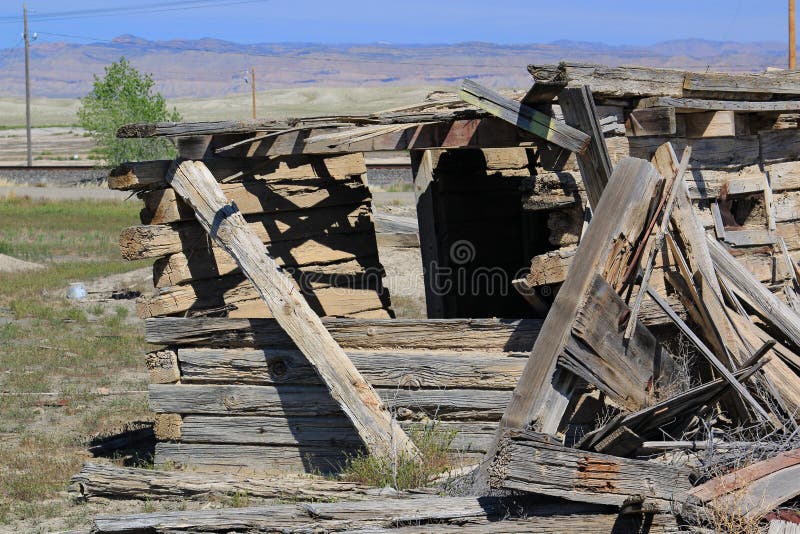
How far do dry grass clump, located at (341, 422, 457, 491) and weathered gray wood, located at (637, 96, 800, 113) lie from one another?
2.30 m

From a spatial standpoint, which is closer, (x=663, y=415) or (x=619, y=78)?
(x=663, y=415)

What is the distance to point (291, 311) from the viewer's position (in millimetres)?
6250

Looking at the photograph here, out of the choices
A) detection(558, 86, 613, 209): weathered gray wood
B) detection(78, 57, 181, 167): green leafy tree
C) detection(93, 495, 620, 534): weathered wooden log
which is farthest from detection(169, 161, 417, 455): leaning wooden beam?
detection(78, 57, 181, 167): green leafy tree

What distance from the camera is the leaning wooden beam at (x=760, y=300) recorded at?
19.3 feet

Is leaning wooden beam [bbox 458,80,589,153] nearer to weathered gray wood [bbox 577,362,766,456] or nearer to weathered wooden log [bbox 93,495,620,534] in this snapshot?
weathered gray wood [bbox 577,362,766,456]

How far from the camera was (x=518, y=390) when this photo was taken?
16.1ft

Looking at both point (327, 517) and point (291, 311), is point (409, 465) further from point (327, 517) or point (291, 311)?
point (291, 311)

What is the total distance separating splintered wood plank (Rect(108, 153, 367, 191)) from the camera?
6719 mm

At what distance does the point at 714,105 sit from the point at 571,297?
2111 mm

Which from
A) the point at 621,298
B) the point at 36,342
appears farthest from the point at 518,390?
the point at 36,342

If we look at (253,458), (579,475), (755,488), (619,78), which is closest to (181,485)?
(253,458)

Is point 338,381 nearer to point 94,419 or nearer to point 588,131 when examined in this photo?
point 588,131

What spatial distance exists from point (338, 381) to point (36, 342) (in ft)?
22.1

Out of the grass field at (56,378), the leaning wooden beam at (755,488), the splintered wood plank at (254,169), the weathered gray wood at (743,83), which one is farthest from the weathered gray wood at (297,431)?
the weathered gray wood at (743,83)
